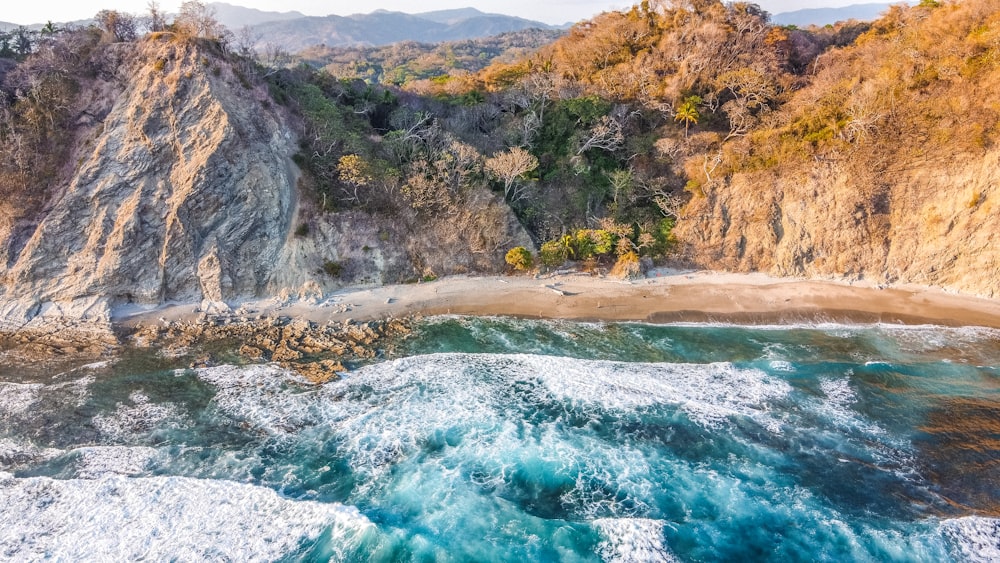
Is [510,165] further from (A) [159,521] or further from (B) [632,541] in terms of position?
(A) [159,521]

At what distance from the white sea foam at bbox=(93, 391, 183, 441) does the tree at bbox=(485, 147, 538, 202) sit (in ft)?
75.0

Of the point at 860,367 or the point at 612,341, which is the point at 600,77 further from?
the point at 860,367

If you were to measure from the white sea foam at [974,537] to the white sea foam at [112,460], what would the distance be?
89.8 ft

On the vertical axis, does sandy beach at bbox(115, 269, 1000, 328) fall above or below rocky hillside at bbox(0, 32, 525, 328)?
below

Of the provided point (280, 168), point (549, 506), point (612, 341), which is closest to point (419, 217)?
point (280, 168)

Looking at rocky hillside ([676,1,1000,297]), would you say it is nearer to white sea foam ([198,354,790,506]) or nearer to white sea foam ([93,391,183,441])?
white sea foam ([198,354,790,506])

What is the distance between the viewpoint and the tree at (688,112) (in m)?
35.1

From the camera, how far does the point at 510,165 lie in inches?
1300

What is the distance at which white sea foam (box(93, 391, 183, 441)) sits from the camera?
19422 mm

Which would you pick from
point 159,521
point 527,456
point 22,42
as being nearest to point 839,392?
point 527,456

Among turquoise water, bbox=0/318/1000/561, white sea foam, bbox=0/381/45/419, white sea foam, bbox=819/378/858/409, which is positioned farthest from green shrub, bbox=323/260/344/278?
white sea foam, bbox=819/378/858/409

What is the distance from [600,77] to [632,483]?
32183 mm

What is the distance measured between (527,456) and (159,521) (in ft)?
40.8

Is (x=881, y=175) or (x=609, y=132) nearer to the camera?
(x=881, y=175)
